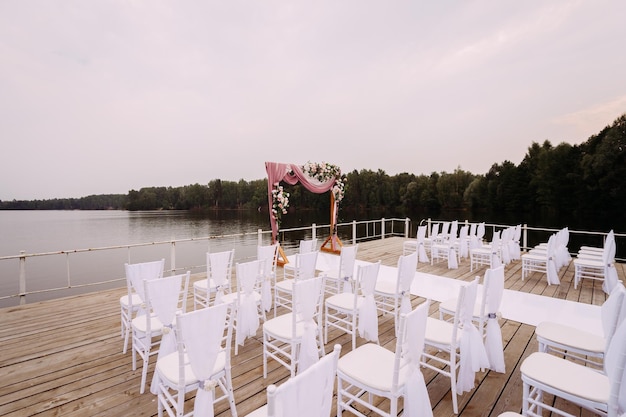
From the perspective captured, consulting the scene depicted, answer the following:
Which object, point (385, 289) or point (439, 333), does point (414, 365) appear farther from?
point (385, 289)

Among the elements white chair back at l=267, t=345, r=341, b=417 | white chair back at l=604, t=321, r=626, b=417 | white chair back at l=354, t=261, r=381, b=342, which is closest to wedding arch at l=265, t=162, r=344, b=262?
white chair back at l=354, t=261, r=381, b=342

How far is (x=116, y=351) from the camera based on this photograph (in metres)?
3.26

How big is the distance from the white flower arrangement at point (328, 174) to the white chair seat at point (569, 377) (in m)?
6.67

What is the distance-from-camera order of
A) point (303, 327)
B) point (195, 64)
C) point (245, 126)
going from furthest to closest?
point (245, 126) < point (195, 64) < point (303, 327)

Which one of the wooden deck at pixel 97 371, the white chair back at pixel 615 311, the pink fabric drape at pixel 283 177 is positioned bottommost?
the wooden deck at pixel 97 371

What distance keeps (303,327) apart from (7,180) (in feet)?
86.4

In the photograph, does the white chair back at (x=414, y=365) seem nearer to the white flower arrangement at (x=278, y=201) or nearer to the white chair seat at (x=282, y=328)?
the white chair seat at (x=282, y=328)

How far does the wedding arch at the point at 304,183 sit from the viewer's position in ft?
23.6

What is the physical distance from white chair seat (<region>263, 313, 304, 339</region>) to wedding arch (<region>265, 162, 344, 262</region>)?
446 cm

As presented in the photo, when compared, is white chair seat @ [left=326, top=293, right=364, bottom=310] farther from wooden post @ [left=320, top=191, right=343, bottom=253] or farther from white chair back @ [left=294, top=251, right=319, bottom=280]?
wooden post @ [left=320, top=191, right=343, bottom=253]

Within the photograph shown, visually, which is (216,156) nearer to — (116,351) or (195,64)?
(195,64)

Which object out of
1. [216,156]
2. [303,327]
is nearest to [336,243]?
[303,327]

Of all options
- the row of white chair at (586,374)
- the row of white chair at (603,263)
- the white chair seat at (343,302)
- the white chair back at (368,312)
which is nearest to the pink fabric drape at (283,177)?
the white chair seat at (343,302)

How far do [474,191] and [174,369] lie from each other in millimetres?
46681
